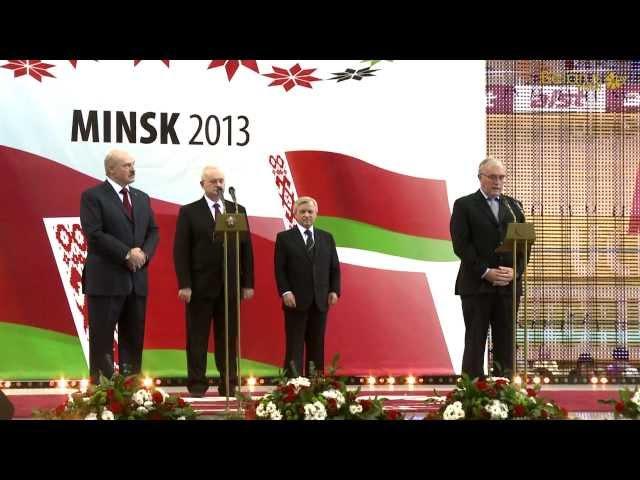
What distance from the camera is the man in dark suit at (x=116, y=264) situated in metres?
7.79

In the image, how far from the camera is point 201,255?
842 centimetres

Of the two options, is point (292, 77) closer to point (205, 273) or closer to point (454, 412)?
point (205, 273)

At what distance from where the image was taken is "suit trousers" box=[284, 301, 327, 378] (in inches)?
328

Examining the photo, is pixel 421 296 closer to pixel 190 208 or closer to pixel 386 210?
Answer: pixel 386 210

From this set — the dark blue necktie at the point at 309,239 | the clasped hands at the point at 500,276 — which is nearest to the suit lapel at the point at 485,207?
the clasped hands at the point at 500,276

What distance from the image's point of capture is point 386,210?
30.2 feet

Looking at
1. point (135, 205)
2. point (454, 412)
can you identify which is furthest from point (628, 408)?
point (135, 205)

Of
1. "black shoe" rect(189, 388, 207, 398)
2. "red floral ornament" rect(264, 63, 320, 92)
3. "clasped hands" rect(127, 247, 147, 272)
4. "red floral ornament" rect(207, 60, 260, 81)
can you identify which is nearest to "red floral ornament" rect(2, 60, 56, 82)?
"red floral ornament" rect(207, 60, 260, 81)

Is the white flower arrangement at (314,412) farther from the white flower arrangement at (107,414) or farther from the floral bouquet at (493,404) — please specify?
the white flower arrangement at (107,414)

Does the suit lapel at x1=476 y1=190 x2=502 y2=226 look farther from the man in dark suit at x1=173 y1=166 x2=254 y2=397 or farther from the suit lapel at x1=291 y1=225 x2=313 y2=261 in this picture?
the man in dark suit at x1=173 y1=166 x2=254 y2=397

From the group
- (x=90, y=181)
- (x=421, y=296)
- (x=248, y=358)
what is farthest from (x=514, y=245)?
(x=90, y=181)

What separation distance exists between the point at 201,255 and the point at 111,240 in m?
0.85

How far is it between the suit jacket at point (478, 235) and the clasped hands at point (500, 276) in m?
0.08

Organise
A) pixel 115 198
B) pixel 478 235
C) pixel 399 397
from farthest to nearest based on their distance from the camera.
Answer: pixel 399 397, pixel 478 235, pixel 115 198
